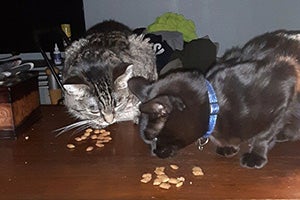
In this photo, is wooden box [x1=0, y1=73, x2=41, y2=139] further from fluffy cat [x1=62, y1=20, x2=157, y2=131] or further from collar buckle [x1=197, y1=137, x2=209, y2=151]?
collar buckle [x1=197, y1=137, x2=209, y2=151]

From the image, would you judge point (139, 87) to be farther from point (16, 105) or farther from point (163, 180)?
point (16, 105)

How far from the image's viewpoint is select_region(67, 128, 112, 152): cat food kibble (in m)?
1.14

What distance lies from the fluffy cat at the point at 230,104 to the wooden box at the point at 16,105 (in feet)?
1.25

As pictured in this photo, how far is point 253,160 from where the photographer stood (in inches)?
38.0

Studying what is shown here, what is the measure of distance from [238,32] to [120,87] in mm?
1673

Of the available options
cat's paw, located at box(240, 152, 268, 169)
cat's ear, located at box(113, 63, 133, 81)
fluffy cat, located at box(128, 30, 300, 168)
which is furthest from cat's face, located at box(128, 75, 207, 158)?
cat's ear, located at box(113, 63, 133, 81)

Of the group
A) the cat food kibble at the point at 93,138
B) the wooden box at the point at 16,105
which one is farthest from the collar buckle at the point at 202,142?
the wooden box at the point at 16,105

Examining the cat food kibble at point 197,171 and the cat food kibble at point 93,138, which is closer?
the cat food kibble at point 197,171

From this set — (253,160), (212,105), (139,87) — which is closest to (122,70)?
(139,87)

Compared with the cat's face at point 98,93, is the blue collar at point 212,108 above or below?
above

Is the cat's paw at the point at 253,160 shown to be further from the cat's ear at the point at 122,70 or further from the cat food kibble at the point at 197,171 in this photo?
the cat's ear at the point at 122,70

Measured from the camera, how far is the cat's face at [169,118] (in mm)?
959

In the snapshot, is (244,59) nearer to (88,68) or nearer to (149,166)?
(149,166)

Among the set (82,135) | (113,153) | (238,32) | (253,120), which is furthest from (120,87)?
(238,32)
